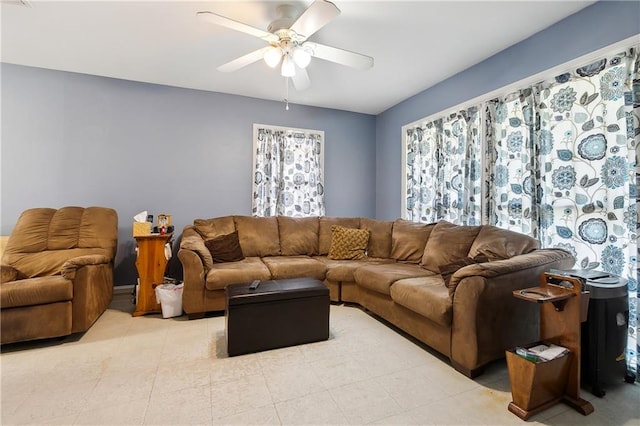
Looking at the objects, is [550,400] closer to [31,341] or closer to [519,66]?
[519,66]

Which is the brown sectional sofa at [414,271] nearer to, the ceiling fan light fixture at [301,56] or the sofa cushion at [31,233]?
the sofa cushion at [31,233]

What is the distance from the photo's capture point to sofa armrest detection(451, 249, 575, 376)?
1898mm

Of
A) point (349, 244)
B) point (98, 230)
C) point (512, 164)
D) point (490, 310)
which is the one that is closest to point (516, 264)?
point (490, 310)

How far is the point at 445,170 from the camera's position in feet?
12.0

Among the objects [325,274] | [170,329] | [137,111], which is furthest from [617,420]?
[137,111]

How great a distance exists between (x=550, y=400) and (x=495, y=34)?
2.88 meters

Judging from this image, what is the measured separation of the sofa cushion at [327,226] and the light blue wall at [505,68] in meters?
0.85

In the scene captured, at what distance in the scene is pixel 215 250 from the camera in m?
3.34

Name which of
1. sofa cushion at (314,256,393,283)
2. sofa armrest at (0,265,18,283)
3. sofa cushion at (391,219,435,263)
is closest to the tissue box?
sofa armrest at (0,265,18,283)

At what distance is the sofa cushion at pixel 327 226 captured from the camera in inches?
159

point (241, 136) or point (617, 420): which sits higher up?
point (241, 136)

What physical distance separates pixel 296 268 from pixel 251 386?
150 cm

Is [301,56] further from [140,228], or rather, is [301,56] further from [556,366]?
[556,366]

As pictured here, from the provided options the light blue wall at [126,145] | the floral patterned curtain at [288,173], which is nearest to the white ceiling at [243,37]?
the light blue wall at [126,145]
